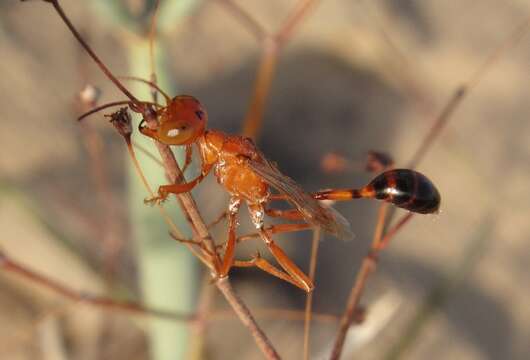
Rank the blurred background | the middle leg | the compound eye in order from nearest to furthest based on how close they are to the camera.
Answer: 1. the compound eye
2. the middle leg
3. the blurred background

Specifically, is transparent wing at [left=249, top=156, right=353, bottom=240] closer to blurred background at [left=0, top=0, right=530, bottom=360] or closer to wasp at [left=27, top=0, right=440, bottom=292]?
wasp at [left=27, top=0, right=440, bottom=292]

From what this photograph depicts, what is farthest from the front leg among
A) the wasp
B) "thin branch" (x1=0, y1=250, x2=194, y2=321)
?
"thin branch" (x1=0, y1=250, x2=194, y2=321)

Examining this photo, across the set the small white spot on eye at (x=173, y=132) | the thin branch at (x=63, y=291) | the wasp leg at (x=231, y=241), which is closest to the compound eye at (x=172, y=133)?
the small white spot on eye at (x=173, y=132)

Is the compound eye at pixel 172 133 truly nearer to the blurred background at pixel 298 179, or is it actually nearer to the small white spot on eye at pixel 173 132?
the small white spot on eye at pixel 173 132

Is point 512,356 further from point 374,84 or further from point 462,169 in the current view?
point 374,84

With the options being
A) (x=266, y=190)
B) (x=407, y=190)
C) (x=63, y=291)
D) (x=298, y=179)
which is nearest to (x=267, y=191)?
(x=266, y=190)

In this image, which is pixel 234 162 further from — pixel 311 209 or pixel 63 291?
pixel 63 291
